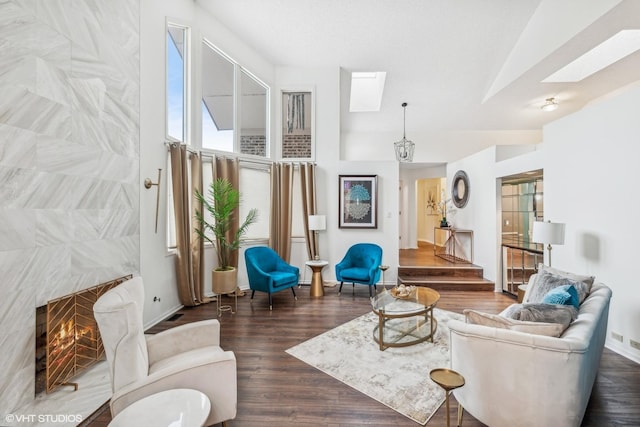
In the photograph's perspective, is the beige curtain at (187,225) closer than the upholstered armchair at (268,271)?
Yes

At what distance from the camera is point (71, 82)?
2.44 meters

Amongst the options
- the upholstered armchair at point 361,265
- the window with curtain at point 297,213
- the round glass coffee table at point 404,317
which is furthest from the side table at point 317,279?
the round glass coffee table at point 404,317

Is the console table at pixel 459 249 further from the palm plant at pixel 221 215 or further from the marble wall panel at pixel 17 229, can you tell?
the marble wall panel at pixel 17 229

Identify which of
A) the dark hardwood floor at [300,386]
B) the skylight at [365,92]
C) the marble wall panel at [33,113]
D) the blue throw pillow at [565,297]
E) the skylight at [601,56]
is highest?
the skylight at [365,92]

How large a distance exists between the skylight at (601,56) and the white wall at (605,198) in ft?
6.47

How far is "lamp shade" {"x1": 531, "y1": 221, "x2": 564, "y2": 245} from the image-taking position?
341 centimetres

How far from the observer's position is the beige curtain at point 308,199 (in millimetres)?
5695

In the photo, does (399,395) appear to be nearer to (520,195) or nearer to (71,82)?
(71,82)

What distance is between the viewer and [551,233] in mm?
3438

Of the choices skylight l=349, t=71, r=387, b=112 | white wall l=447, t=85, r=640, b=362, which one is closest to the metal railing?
white wall l=447, t=85, r=640, b=362

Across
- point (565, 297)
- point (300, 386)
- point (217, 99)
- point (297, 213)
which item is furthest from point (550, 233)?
point (217, 99)

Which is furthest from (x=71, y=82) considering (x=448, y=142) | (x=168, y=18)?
(x=448, y=142)

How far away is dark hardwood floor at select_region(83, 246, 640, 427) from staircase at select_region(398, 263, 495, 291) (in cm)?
190

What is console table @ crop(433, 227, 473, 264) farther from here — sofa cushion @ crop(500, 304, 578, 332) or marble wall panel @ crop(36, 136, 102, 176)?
marble wall panel @ crop(36, 136, 102, 176)
